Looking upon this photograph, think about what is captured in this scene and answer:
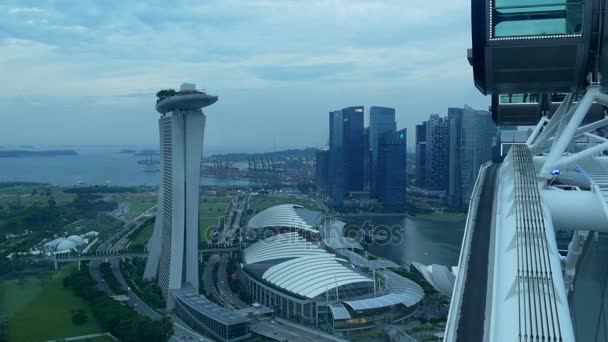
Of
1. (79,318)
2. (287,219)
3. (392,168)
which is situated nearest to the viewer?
(79,318)

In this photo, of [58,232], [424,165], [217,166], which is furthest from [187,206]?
[217,166]

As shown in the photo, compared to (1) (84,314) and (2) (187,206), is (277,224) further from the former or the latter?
(1) (84,314)

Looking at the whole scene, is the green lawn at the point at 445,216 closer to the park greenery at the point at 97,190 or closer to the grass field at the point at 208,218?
the grass field at the point at 208,218

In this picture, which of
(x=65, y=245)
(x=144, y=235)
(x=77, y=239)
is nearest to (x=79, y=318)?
(x=65, y=245)

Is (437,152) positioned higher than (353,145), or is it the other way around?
(353,145)

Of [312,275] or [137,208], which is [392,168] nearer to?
[137,208]

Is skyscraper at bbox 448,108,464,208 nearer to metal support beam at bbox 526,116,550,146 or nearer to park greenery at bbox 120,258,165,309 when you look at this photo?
park greenery at bbox 120,258,165,309

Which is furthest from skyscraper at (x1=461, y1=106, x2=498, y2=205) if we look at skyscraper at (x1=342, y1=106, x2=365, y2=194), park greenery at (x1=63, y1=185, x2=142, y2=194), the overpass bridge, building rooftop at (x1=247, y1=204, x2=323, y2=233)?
park greenery at (x1=63, y1=185, x2=142, y2=194)
